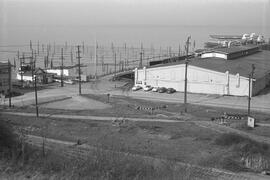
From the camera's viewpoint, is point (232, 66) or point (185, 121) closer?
point (185, 121)

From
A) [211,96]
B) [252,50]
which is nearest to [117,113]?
[211,96]

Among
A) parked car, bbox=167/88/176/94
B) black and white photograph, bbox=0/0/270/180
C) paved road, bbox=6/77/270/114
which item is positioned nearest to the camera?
black and white photograph, bbox=0/0/270/180

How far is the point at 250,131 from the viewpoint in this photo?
8602 mm

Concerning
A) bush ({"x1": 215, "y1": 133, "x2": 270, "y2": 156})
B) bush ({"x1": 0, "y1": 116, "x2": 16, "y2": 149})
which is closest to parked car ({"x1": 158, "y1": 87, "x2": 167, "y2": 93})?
bush ({"x1": 215, "y1": 133, "x2": 270, "y2": 156})

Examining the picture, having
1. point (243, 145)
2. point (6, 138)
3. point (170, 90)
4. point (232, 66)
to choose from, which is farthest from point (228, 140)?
point (232, 66)

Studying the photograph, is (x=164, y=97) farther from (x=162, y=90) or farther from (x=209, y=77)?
(x=209, y=77)

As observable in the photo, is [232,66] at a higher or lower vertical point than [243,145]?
higher

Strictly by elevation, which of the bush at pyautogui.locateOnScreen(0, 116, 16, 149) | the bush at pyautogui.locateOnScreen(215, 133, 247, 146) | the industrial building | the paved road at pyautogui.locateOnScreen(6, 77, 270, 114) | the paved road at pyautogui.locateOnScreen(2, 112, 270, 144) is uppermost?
the bush at pyautogui.locateOnScreen(0, 116, 16, 149)

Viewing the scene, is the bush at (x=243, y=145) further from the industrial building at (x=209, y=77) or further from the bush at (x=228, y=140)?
the industrial building at (x=209, y=77)

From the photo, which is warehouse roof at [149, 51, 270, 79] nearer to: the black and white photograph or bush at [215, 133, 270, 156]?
the black and white photograph

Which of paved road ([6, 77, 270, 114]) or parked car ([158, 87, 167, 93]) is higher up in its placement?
parked car ([158, 87, 167, 93])

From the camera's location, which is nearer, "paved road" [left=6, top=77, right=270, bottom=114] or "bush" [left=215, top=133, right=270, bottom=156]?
"bush" [left=215, top=133, right=270, bottom=156]

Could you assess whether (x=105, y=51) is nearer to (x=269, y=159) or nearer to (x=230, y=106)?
(x=230, y=106)

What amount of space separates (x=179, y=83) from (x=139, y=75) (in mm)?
1933
